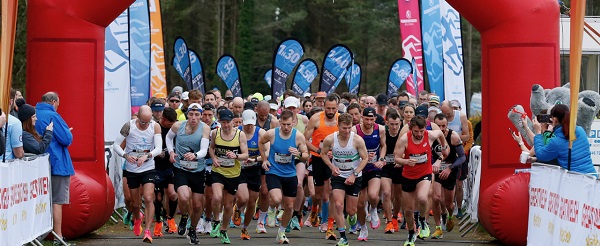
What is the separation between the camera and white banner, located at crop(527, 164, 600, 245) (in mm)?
10016

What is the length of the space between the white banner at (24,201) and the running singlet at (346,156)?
3599 millimetres

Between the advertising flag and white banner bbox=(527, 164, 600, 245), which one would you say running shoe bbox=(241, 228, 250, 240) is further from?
the advertising flag

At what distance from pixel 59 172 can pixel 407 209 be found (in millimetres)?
4361

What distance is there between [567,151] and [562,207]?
40.7 inches

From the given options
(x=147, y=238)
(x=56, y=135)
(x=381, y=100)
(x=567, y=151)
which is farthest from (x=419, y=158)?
(x=381, y=100)

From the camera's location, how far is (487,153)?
15.1 metres

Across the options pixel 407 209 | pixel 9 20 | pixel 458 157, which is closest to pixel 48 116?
pixel 9 20

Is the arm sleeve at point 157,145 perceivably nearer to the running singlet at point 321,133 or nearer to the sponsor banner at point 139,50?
the running singlet at point 321,133

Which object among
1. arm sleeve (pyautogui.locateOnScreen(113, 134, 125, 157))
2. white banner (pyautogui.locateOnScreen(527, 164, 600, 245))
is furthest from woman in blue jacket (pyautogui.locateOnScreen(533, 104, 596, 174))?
arm sleeve (pyautogui.locateOnScreen(113, 134, 125, 157))

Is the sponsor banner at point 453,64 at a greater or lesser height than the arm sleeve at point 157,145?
greater

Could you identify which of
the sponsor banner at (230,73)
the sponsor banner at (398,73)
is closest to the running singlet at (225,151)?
the sponsor banner at (398,73)

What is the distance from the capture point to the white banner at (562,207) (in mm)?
10016

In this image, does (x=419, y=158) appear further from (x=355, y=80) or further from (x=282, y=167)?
(x=355, y=80)

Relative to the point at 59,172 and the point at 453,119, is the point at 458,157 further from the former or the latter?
the point at 59,172
